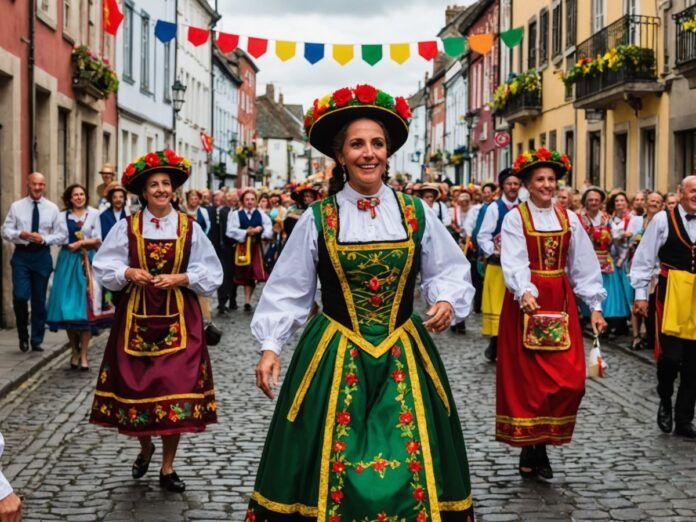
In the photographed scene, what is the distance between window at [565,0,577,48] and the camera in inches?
1210

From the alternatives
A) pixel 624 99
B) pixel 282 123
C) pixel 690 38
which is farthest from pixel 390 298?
pixel 282 123

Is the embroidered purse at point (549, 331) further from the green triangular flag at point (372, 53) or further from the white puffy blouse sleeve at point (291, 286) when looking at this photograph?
the green triangular flag at point (372, 53)

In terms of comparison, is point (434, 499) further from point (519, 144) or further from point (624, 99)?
point (519, 144)

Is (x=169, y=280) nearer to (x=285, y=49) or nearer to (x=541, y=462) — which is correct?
(x=541, y=462)

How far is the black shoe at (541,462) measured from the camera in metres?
7.45

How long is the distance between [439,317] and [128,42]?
27.5m

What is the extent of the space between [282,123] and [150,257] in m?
118

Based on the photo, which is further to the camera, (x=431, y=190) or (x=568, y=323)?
(x=431, y=190)

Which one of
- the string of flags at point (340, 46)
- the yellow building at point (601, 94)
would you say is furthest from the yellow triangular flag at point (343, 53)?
the yellow building at point (601, 94)

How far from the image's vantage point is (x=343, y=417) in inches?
184

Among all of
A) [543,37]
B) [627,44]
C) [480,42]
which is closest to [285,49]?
[480,42]

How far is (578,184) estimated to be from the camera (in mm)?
30953

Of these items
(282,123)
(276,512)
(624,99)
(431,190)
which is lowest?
(276,512)

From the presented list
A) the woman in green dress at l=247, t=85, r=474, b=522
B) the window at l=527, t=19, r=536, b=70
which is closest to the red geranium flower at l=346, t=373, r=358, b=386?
the woman in green dress at l=247, t=85, r=474, b=522
